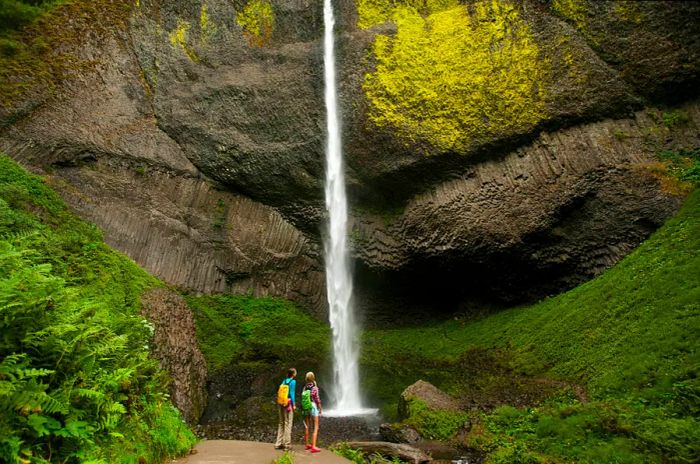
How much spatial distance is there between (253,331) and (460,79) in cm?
1295

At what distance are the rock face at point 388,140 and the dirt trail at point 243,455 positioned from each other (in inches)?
461

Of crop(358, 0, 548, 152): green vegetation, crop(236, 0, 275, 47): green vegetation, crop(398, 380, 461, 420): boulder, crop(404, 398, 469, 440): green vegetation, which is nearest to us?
crop(404, 398, 469, 440): green vegetation

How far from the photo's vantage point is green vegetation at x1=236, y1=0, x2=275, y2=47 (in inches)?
891

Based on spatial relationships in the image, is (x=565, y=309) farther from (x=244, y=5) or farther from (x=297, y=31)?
(x=244, y=5)

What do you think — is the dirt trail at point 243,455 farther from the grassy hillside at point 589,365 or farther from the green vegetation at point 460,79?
the green vegetation at point 460,79

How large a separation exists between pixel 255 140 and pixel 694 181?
1646cm

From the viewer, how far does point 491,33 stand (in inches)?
791

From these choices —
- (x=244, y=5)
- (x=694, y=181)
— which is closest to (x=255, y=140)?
(x=244, y=5)

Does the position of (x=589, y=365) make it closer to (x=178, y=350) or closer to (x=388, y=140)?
(x=178, y=350)

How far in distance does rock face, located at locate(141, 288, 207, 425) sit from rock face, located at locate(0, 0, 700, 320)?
5.44 m

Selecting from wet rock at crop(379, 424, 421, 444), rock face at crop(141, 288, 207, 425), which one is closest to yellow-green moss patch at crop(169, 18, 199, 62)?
rock face at crop(141, 288, 207, 425)

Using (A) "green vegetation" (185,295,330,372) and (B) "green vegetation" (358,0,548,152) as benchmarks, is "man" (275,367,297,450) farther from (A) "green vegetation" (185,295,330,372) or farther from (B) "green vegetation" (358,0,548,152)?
(B) "green vegetation" (358,0,548,152)

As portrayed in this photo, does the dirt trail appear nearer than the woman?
Yes

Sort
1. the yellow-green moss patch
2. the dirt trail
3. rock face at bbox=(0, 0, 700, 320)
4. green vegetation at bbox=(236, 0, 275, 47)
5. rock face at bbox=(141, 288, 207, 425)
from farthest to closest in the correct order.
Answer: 1. green vegetation at bbox=(236, 0, 275, 47)
2. the yellow-green moss patch
3. rock face at bbox=(0, 0, 700, 320)
4. rock face at bbox=(141, 288, 207, 425)
5. the dirt trail
